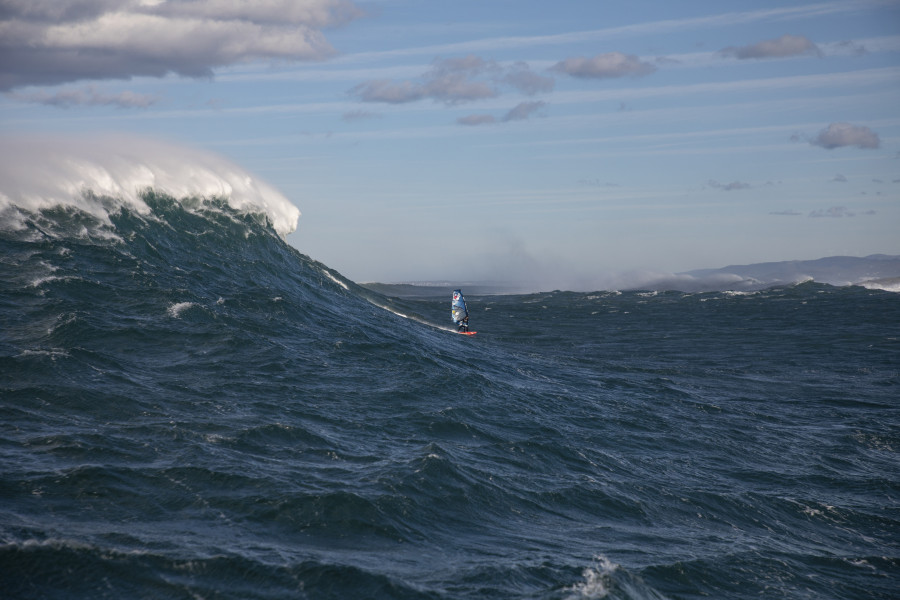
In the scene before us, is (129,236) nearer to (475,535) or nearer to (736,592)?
(475,535)

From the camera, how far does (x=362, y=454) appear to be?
50.2 ft

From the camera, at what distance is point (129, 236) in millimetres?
30422

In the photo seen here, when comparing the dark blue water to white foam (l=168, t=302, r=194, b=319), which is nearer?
the dark blue water

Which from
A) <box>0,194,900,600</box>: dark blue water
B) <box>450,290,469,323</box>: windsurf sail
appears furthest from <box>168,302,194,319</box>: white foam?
<box>450,290,469,323</box>: windsurf sail

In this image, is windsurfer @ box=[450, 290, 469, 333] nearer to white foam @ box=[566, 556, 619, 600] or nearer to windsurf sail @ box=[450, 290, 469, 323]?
windsurf sail @ box=[450, 290, 469, 323]

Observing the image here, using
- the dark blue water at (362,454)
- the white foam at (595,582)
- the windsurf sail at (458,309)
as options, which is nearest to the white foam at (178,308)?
the dark blue water at (362,454)

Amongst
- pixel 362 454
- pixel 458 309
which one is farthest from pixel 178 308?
pixel 458 309

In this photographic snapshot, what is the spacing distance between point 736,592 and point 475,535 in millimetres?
4040

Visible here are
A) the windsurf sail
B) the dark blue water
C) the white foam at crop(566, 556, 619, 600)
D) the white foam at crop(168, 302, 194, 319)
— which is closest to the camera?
the white foam at crop(566, 556, 619, 600)

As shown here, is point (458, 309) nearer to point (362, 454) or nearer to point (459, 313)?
point (459, 313)

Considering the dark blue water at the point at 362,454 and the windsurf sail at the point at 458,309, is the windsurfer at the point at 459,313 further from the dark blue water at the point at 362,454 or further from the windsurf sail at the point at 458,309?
the dark blue water at the point at 362,454

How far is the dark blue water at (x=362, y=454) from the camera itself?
1045 cm

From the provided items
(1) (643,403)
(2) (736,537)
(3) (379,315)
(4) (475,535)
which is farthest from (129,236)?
(2) (736,537)

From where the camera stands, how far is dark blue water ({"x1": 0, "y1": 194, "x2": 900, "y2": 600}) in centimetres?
1045
